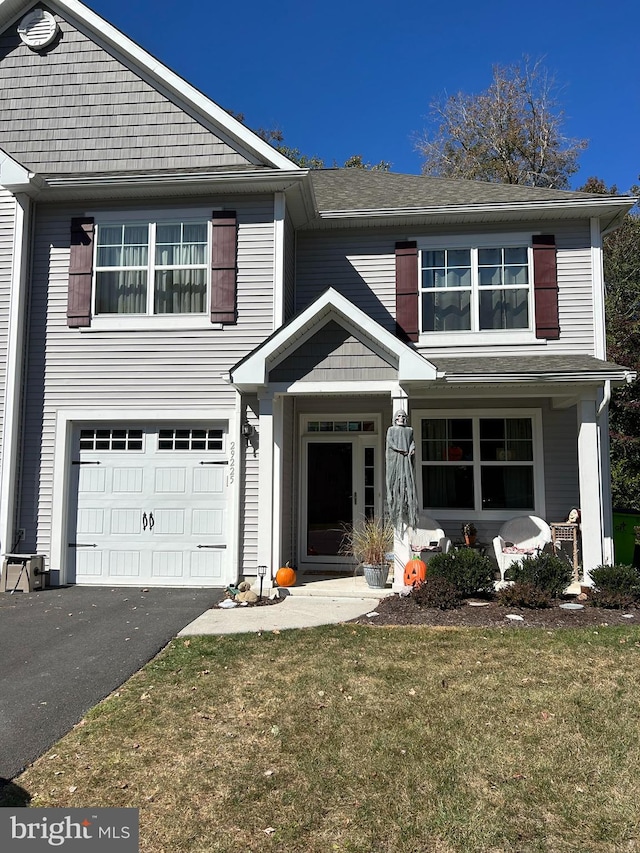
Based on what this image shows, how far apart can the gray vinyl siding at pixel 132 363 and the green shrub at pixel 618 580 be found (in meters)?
5.63

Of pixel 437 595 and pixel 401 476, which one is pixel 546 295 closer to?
pixel 401 476

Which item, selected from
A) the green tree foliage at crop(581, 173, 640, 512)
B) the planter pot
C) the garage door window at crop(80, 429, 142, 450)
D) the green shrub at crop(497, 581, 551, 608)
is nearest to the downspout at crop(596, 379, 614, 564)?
the green shrub at crop(497, 581, 551, 608)

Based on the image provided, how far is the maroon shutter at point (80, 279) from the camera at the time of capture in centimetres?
967

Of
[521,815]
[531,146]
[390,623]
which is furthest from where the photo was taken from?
[531,146]

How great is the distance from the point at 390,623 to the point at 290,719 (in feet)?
8.73

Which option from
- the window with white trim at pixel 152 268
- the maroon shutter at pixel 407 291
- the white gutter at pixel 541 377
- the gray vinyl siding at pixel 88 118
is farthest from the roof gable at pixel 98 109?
the white gutter at pixel 541 377

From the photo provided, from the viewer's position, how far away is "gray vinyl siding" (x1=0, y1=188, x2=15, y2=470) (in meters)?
9.62

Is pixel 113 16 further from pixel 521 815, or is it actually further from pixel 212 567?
pixel 521 815

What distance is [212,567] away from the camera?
9234 millimetres

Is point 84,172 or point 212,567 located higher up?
point 84,172

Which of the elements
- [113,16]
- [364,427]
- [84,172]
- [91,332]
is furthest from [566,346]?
[113,16]

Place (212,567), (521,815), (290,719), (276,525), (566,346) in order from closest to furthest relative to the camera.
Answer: (521,815) < (290,719) < (276,525) < (212,567) < (566,346)

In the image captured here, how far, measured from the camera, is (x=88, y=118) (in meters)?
10.2

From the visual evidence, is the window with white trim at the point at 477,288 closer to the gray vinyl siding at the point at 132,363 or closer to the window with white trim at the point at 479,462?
the window with white trim at the point at 479,462
